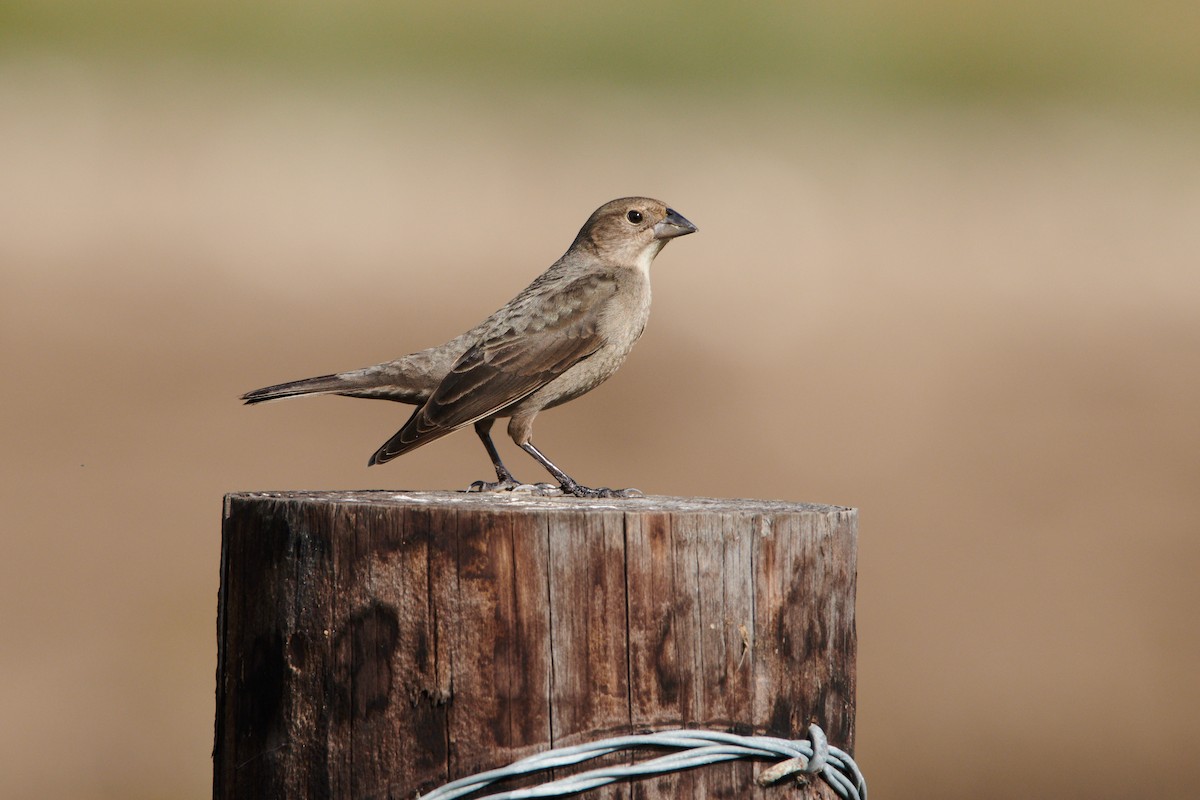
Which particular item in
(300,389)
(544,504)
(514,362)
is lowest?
(544,504)

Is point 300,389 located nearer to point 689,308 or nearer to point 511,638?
point 511,638

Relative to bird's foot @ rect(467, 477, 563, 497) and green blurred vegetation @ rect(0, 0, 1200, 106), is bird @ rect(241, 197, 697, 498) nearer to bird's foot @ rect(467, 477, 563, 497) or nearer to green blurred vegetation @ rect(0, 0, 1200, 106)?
bird's foot @ rect(467, 477, 563, 497)

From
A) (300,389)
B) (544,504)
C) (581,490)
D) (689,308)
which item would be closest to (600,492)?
(581,490)

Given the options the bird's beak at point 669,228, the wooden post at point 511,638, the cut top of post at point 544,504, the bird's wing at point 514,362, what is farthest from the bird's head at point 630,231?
the wooden post at point 511,638

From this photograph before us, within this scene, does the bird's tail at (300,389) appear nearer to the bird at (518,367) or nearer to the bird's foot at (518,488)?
the bird at (518,367)

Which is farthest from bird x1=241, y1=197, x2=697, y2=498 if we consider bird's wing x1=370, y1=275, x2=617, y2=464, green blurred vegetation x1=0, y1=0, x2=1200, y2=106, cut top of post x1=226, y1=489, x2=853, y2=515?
green blurred vegetation x1=0, y1=0, x2=1200, y2=106

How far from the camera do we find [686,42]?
907 inches

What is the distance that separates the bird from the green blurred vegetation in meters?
14.7

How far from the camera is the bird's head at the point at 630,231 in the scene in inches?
255

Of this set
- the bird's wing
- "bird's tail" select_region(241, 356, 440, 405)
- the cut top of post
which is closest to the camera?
the cut top of post

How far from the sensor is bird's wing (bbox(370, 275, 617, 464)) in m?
5.34

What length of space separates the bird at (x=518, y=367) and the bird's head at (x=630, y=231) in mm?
101

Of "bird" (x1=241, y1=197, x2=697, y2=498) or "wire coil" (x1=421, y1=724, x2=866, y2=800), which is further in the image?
"bird" (x1=241, y1=197, x2=697, y2=498)

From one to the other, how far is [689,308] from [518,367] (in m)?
9.60
